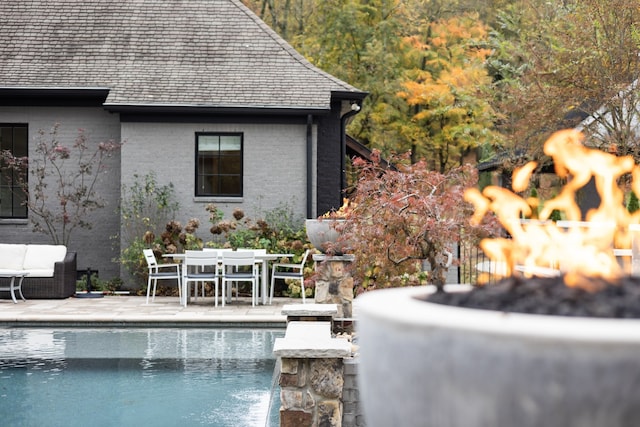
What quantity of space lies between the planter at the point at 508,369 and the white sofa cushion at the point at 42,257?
12795mm

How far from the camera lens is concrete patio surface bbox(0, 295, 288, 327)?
1148 cm

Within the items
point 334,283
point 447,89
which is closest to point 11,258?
point 334,283

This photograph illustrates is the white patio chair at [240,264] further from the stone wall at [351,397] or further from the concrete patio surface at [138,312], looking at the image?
the stone wall at [351,397]

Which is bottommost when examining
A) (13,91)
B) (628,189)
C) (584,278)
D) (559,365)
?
(559,365)

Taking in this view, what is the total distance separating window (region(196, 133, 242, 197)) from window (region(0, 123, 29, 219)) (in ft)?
10.8

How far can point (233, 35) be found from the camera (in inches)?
684

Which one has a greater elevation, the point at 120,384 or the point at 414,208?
the point at 414,208

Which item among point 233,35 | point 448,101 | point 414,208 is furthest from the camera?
point 448,101

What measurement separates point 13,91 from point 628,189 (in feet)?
38.2

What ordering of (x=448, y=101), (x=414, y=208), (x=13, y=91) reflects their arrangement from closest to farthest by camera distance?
(x=414, y=208) → (x=13, y=91) → (x=448, y=101)

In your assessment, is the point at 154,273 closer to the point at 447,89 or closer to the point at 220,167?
the point at 220,167

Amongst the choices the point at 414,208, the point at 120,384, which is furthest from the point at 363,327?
the point at 120,384

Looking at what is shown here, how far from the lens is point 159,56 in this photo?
16891 mm

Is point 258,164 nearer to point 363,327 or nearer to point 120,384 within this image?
point 120,384
